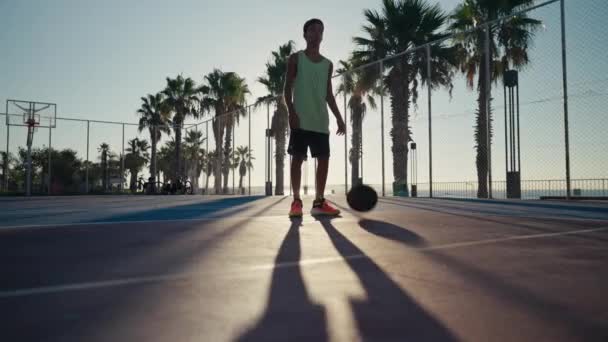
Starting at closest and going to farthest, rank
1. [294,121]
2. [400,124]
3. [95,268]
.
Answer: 1. [95,268]
2. [294,121]
3. [400,124]

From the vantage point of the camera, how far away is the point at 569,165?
7742 millimetres

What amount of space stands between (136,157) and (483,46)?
2029 inches

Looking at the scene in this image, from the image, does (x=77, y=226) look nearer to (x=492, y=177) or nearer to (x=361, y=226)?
(x=361, y=226)

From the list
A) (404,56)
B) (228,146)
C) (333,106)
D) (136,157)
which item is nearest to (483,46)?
(404,56)

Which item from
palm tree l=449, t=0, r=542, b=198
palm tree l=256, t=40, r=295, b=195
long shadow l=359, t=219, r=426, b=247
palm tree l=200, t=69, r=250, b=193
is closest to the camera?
→ long shadow l=359, t=219, r=426, b=247

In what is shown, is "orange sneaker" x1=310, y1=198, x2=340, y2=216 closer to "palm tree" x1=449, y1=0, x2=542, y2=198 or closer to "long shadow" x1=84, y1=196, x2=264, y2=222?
"long shadow" x1=84, y1=196, x2=264, y2=222

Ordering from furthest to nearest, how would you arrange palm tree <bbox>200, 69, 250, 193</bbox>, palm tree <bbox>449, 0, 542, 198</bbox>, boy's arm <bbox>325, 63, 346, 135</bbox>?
palm tree <bbox>200, 69, 250, 193</bbox> → palm tree <bbox>449, 0, 542, 198</bbox> → boy's arm <bbox>325, 63, 346, 135</bbox>

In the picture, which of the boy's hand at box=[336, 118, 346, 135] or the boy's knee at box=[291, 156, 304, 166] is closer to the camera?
the boy's knee at box=[291, 156, 304, 166]

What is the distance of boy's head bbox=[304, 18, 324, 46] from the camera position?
12.7 feet

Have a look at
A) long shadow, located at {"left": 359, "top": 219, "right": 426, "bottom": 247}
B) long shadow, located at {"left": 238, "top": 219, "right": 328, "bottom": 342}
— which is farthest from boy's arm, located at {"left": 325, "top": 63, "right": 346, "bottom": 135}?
long shadow, located at {"left": 238, "top": 219, "right": 328, "bottom": 342}

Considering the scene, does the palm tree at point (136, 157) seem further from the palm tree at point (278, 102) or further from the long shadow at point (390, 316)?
the long shadow at point (390, 316)

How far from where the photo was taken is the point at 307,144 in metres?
3.86

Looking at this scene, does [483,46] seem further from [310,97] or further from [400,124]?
[310,97]

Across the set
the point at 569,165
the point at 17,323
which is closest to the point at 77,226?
the point at 17,323
